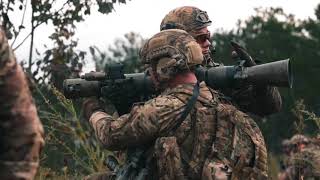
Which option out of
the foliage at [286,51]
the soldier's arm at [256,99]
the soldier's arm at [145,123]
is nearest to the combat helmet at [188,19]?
the soldier's arm at [256,99]

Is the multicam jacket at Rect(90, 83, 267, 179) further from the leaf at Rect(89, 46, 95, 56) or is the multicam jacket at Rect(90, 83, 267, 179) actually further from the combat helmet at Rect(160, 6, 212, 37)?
the leaf at Rect(89, 46, 95, 56)

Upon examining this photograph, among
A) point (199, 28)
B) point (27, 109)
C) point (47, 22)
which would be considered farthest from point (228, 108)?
point (47, 22)

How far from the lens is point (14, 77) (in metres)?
2.62

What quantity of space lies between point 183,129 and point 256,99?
36.0 inches

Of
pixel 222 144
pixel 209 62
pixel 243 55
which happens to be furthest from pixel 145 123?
pixel 209 62

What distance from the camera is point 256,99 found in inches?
212

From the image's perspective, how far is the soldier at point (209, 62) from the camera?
530 cm

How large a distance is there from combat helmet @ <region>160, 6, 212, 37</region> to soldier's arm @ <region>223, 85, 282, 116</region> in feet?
1.56

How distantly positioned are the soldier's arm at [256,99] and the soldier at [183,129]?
0.46 m

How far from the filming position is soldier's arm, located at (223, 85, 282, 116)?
5.28 metres

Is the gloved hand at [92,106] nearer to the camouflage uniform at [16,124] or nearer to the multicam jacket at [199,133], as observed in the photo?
the multicam jacket at [199,133]

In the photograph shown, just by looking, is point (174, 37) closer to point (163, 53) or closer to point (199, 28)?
point (163, 53)

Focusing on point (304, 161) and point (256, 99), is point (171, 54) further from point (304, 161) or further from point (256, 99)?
point (304, 161)

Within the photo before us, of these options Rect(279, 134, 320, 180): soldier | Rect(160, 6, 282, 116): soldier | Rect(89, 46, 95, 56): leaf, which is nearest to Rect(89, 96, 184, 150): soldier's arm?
Rect(160, 6, 282, 116): soldier
